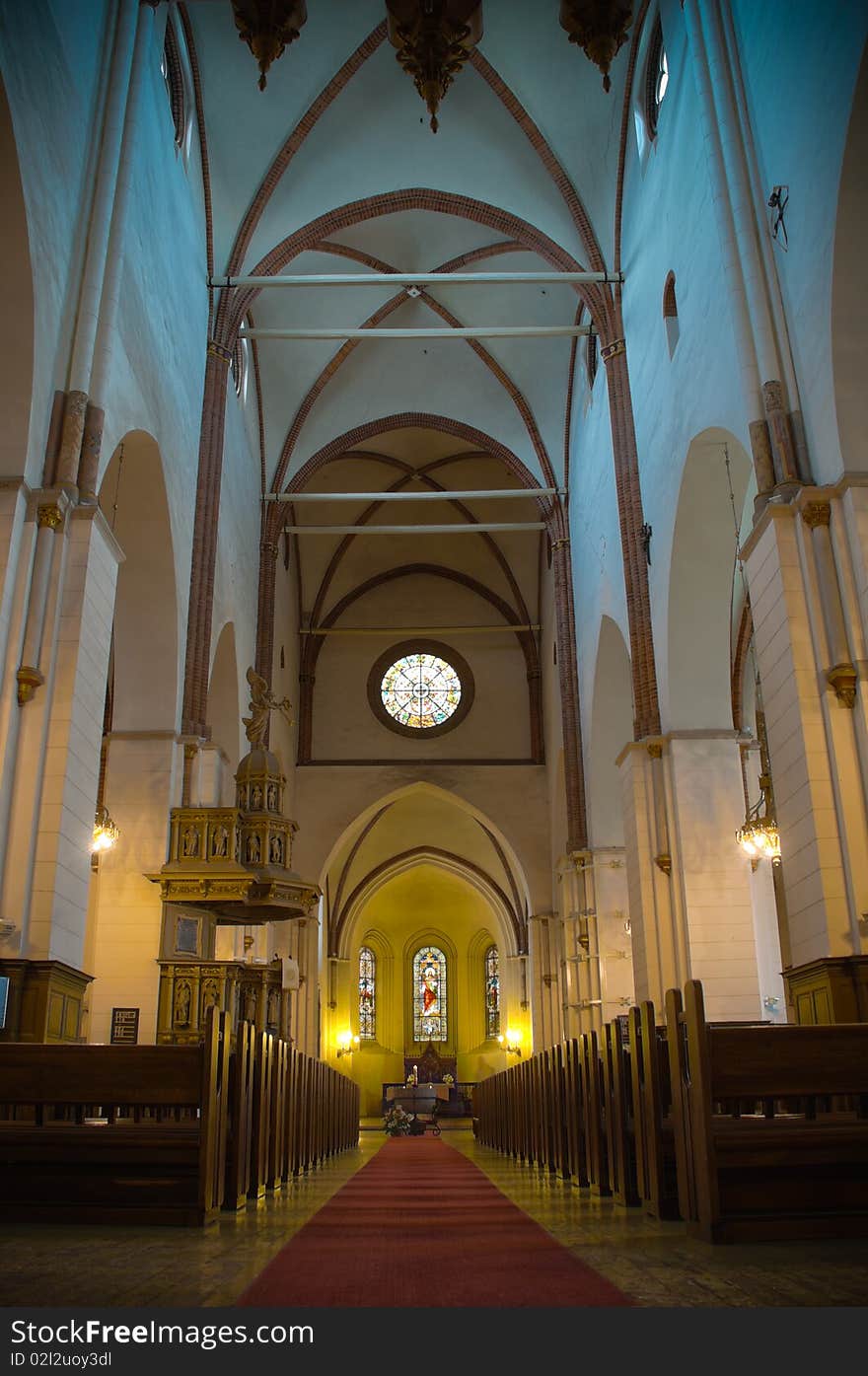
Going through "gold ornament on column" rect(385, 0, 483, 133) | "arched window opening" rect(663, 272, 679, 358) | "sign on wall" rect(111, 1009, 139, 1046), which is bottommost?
"sign on wall" rect(111, 1009, 139, 1046)

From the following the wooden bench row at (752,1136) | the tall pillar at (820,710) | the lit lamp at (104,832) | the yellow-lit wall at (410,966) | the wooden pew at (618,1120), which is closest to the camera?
the wooden bench row at (752,1136)

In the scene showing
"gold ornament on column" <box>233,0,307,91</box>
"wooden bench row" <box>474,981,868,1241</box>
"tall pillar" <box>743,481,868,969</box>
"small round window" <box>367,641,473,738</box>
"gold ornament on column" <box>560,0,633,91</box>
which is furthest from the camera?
"small round window" <box>367,641,473,738</box>

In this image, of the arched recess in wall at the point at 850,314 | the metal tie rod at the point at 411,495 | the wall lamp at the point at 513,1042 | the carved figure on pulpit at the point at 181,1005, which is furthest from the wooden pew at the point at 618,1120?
the wall lamp at the point at 513,1042

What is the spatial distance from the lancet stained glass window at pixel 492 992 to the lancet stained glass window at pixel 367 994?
11.7 feet

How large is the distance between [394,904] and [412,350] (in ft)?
67.7

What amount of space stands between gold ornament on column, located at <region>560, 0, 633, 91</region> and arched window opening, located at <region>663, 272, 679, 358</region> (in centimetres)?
268

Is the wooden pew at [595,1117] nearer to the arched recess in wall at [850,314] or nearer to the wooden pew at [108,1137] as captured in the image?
the wooden pew at [108,1137]

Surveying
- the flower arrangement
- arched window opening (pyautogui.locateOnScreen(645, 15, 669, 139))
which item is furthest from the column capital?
the flower arrangement

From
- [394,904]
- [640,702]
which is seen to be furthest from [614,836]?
[394,904]

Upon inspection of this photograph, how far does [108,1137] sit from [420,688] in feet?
69.1

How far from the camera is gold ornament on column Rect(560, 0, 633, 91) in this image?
1034 centimetres

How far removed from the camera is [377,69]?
1477 centimetres

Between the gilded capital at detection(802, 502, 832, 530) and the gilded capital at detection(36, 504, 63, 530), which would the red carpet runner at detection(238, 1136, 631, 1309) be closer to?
the gilded capital at detection(802, 502, 832, 530)

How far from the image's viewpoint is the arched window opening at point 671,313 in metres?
12.7
